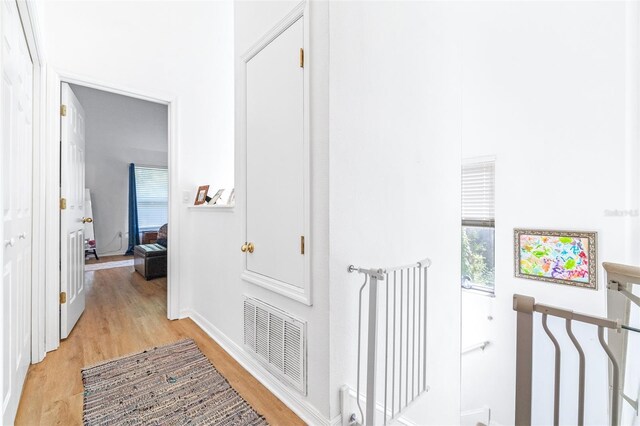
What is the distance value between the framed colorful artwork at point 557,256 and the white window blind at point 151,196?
6.74m

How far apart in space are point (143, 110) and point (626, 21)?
24.1 feet

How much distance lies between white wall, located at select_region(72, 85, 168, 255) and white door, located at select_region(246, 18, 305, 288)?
4.76 m

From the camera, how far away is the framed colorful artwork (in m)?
2.77

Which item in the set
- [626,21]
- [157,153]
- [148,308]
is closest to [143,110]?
[157,153]

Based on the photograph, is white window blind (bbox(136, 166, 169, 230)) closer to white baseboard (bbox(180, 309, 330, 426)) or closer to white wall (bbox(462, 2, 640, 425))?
white baseboard (bbox(180, 309, 330, 426))

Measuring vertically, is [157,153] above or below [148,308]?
above

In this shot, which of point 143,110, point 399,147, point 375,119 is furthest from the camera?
point 143,110

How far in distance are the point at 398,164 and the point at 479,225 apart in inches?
93.3

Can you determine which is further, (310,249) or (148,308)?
(148,308)

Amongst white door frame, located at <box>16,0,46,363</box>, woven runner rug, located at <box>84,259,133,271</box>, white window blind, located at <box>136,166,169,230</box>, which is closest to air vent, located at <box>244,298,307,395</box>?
white door frame, located at <box>16,0,46,363</box>

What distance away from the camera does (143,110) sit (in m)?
6.01

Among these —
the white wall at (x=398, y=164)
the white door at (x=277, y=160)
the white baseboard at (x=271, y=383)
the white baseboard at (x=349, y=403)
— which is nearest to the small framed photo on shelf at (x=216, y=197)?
the white door at (x=277, y=160)

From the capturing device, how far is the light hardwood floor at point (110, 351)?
1.52m

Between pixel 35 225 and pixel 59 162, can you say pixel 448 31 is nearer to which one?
pixel 59 162
